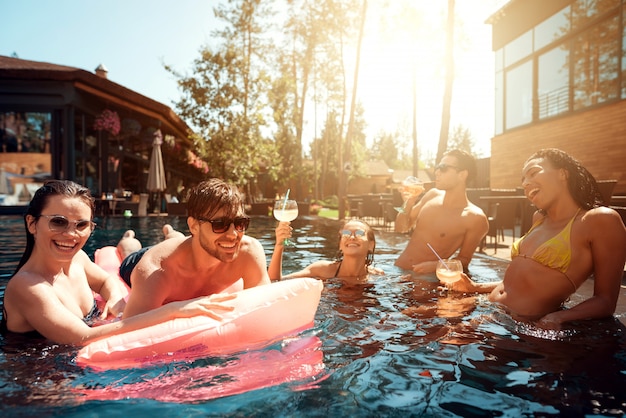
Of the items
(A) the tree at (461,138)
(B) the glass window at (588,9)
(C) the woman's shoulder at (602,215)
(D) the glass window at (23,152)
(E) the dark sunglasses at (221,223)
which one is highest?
(A) the tree at (461,138)

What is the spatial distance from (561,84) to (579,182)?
12411 millimetres

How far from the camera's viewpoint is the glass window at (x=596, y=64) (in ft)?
37.1

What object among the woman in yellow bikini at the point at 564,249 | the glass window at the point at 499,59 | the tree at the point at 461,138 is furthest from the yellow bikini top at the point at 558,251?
the tree at the point at 461,138

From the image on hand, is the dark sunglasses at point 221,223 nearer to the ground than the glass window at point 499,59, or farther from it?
nearer to the ground

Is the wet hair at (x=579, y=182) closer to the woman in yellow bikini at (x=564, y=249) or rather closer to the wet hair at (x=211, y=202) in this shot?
the woman in yellow bikini at (x=564, y=249)

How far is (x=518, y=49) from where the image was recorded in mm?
16047

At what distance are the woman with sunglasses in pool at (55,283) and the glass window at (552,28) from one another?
14.6 metres

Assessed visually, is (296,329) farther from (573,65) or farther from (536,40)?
(536,40)

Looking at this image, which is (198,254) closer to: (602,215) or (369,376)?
(369,376)

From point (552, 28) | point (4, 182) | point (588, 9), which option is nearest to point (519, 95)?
Answer: point (552, 28)

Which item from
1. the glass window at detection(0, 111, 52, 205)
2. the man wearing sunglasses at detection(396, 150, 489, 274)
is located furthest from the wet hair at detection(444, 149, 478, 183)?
the glass window at detection(0, 111, 52, 205)

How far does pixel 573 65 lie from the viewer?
43.1 feet

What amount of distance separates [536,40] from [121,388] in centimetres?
1640

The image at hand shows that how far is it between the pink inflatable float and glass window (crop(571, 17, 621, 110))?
1157 cm
